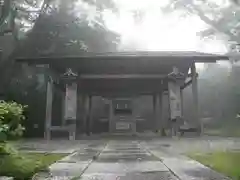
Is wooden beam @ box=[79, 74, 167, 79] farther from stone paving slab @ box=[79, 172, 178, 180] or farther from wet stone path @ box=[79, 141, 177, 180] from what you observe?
stone paving slab @ box=[79, 172, 178, 180]

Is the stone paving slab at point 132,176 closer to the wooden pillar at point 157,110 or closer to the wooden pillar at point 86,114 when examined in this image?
the wooden pillar at point 86,114

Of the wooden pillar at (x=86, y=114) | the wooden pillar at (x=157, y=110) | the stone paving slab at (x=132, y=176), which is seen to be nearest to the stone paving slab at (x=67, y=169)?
the stone paving slab at (x=132, y=176)

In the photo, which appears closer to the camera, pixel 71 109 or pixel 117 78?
pixel 71 109

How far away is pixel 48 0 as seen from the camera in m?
22.6

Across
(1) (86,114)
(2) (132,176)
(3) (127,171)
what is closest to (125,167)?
(3) (127,171)

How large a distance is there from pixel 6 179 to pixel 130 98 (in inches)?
806

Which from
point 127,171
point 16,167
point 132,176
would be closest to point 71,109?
point 127,171

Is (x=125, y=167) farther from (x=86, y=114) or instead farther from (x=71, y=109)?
(x=86, y=114)

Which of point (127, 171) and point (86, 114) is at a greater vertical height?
point (86, 114)

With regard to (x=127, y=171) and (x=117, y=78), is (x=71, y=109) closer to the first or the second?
(x=117, y=78)

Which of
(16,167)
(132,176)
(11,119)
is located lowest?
(132,176)

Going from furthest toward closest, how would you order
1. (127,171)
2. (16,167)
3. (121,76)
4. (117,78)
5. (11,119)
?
(117,78) < (121,76) < (127,171) < (11,119) < (16,167)

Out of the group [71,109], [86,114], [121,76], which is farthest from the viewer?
[86,114]

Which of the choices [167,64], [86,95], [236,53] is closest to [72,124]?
[167,64]
